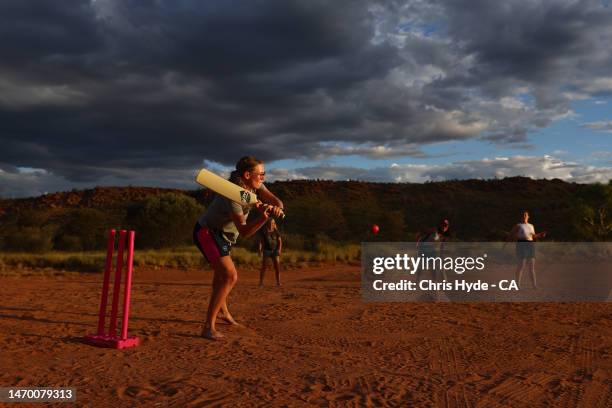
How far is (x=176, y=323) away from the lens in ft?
25.9

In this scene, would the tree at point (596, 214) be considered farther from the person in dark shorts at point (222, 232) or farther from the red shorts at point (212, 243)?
the red shorts at point (212, 243)

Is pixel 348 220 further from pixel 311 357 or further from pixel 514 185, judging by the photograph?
pixel 311 357

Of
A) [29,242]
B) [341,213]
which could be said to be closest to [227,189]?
[29,242]

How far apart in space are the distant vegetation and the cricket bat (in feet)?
3.89

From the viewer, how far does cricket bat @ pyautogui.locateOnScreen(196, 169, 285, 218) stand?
5.83 metres

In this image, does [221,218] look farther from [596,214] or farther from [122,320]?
[596,214]

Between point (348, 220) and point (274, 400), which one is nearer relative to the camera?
point (274, 400)

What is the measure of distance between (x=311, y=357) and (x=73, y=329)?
326 centimetres

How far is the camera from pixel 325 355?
20.3 ft

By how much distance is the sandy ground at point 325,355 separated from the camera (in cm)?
484

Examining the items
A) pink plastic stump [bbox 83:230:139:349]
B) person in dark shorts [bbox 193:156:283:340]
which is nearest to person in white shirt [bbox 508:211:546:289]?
person in dark shorts [bbox 193:156:283:340]

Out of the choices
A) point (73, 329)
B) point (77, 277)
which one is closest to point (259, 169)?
point (73, 329)

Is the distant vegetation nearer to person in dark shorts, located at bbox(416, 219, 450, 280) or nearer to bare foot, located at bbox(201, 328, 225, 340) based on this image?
bare foot, located at bbox(201, 328, 225, 340)

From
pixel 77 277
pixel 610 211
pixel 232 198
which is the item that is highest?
pixel 610 211
